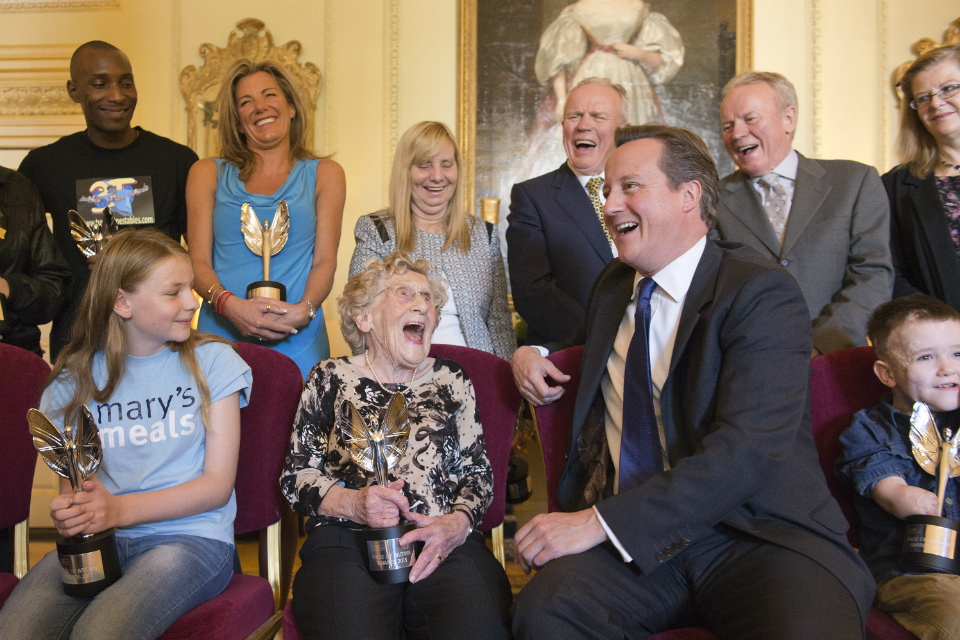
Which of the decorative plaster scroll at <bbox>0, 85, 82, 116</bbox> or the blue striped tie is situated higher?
the decorative plaster scroll at <bbox>0, 85, 82, 116</bbox>

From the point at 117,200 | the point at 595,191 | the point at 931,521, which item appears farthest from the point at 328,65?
the point at 931,521

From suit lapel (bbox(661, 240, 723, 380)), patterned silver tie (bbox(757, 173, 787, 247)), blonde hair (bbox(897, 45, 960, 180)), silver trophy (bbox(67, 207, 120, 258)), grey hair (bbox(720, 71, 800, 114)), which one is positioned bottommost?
suit lapel (bbox(661, 240, 723, 380))

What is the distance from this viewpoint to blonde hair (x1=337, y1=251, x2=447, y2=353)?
2432 mm

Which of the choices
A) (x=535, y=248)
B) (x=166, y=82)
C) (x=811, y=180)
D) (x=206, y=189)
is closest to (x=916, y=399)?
(x=811, y=180)

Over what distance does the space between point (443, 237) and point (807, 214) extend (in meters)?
1.37

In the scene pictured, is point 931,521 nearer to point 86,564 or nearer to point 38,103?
point 86,564

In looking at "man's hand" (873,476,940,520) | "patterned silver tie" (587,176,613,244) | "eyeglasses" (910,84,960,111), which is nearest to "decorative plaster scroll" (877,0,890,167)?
"eyeglasses" (910,84,960,111)

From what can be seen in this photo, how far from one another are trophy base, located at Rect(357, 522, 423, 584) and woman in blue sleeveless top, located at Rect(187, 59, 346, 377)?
1232mm

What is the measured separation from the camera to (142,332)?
2150mm

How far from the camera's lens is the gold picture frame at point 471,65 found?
543 cm

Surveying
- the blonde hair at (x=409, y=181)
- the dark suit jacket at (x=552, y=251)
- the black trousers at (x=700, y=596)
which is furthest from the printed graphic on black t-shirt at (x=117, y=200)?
the black trousers at (x=700, y=596)

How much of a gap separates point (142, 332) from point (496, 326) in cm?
141

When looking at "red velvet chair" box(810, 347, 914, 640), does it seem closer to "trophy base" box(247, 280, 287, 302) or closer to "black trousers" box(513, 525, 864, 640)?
"black trousers" box(513, 525, 864, 640)

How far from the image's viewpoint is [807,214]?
2865mm
